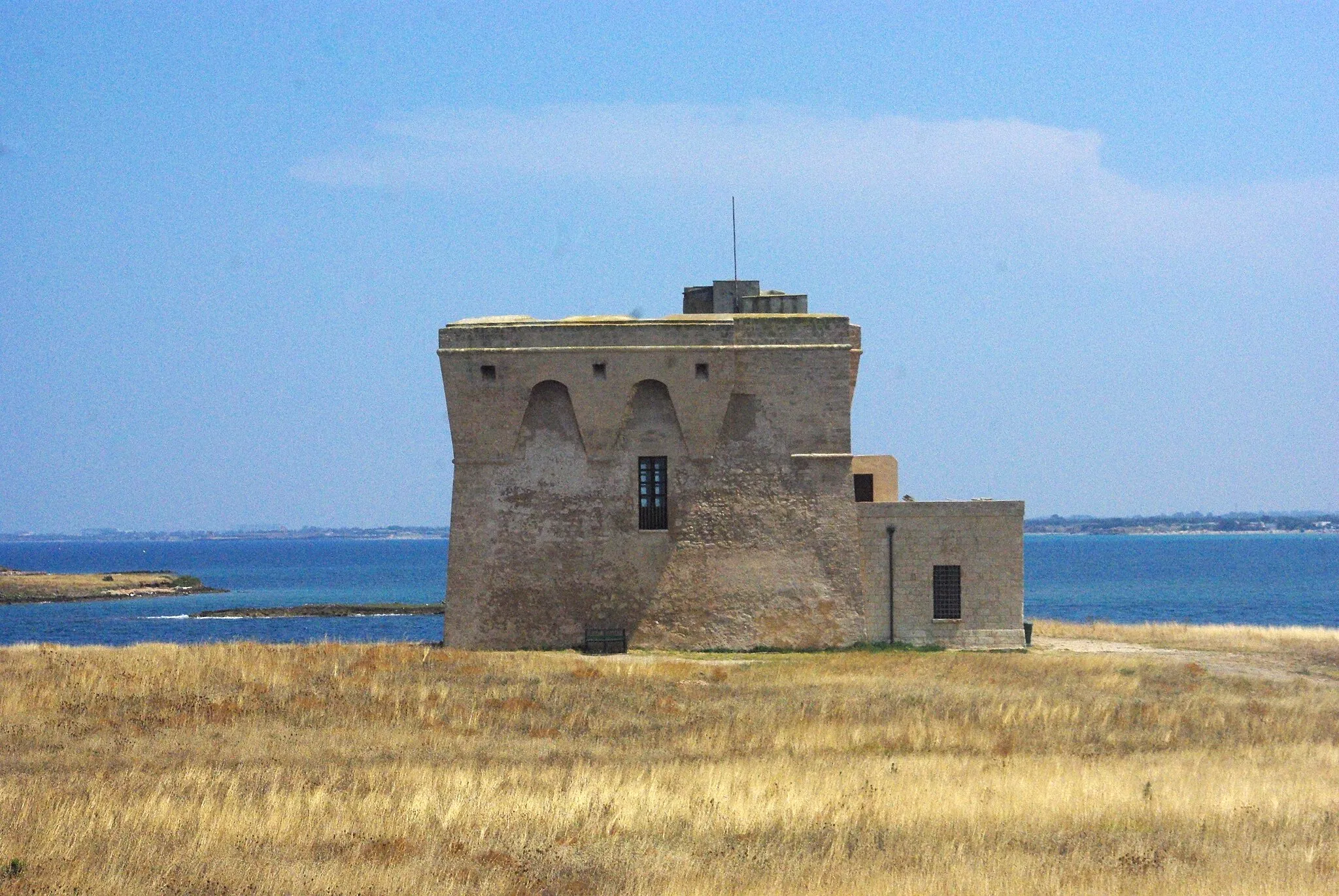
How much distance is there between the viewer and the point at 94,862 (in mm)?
14023

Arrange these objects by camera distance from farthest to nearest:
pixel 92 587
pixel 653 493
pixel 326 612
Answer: pixel 92 587
pixel 326 612
pixel 653 493

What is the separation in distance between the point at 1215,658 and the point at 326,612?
202 feet

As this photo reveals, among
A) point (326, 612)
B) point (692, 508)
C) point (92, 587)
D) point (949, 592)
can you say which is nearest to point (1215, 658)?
point (949, 592)

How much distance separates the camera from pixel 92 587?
110m

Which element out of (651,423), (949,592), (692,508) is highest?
(651,423)

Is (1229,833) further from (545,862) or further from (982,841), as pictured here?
(545,862)

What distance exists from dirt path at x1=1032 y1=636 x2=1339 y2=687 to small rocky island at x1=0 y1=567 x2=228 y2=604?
264 feet

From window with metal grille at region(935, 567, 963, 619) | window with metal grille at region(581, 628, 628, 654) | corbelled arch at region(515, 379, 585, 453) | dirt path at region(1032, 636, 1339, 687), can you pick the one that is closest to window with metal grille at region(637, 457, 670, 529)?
corbelled arch at region(515, 379, 585, 453)

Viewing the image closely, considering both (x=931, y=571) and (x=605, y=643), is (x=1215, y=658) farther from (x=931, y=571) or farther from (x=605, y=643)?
(x=605, y=643)

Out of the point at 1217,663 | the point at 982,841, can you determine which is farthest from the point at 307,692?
the point at 1217,663

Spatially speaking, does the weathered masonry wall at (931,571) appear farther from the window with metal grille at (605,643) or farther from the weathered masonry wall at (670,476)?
the window with metal grille at (605,643)

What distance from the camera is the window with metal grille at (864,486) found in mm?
39125

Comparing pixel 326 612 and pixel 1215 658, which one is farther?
pixel 326 612

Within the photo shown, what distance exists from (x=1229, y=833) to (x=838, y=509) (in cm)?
1950
